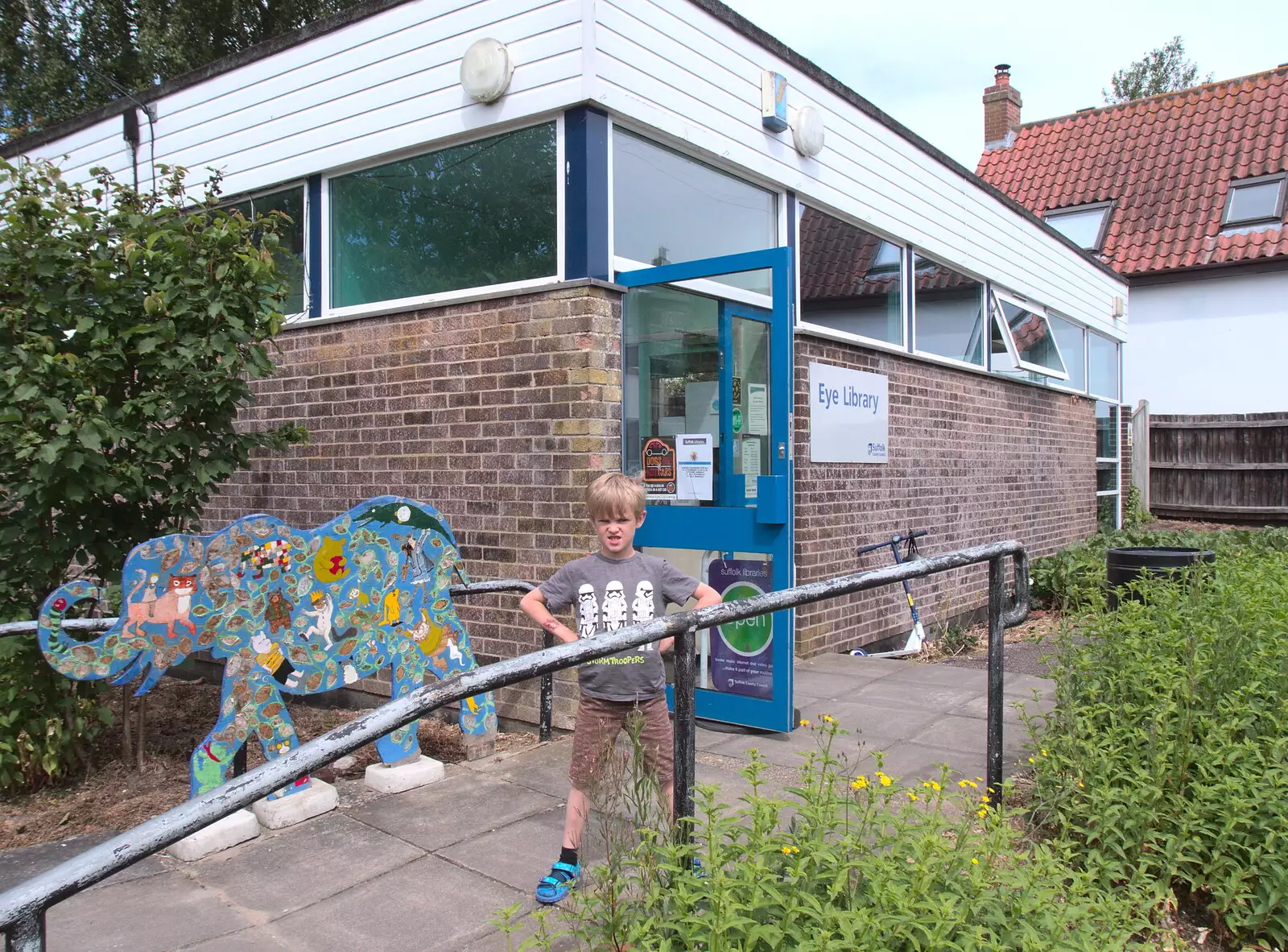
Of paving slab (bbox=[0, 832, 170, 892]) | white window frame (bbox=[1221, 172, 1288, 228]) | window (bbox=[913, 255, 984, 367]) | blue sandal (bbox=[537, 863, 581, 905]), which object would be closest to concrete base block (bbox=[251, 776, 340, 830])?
paving slab (bbox=[0, 832, 170, 892])

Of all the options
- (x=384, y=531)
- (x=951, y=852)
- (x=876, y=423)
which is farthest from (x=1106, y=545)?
(x=951, y=852)

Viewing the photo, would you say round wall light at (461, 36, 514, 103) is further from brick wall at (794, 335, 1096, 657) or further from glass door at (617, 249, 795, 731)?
brick wall at (794, 335, 1096, 657)

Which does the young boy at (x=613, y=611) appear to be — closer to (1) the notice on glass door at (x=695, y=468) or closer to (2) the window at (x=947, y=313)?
(1) the notice on glass door at (x=695, y=468)

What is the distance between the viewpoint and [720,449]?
5.46 meters

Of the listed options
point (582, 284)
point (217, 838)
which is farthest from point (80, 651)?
point (582, 284)

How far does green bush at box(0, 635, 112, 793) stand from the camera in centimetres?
471

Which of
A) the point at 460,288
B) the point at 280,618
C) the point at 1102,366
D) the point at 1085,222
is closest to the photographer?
the point at 280,618

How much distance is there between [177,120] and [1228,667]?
25.4ft

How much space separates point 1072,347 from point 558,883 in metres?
11.9

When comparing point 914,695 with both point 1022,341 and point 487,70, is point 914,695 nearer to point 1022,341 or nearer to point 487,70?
point 487,70

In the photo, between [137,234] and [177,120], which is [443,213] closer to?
[137,234]

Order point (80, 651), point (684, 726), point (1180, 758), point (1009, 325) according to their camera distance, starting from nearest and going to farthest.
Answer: point (684, 726)
point (1180, 758)
point (80, 651)
point (1009, 325)

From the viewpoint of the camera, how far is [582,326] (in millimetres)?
5242

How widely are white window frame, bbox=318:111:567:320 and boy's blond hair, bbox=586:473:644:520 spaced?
2322 mm
